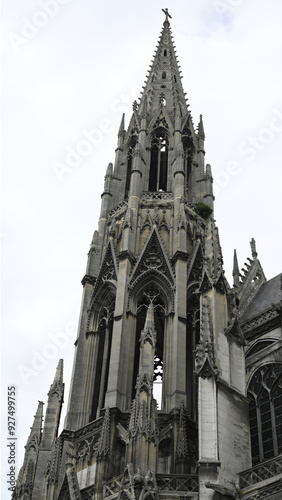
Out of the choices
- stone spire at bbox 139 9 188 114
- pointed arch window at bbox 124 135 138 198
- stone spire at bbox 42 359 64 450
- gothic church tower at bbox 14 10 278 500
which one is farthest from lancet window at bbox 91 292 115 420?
stone spire at bbox 139 9 188 114

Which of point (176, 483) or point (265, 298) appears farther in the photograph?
point (265, 298)

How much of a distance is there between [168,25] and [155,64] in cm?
649

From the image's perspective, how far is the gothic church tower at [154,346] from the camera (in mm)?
19906

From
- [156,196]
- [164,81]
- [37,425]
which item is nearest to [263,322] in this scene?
[156,196]

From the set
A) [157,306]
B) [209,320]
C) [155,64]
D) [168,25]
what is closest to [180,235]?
[157,306]

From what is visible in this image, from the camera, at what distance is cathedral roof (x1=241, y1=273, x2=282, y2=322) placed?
2977 centimetres

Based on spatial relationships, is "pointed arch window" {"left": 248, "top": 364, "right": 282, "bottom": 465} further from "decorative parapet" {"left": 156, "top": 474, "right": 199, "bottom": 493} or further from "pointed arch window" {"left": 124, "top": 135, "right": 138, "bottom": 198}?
"pointed arch window" {"left": 124, "top": 135, "right": 138, "bottom": 198}

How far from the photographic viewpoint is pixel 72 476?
76.1 ft

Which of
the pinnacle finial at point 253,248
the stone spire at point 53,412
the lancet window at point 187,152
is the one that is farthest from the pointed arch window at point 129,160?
the stone spire at point 53,412

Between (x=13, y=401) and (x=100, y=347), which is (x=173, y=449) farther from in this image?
(x=13, y=401)

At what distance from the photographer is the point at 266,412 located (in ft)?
79.7

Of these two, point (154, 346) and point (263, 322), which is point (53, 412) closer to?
point (154, 346)

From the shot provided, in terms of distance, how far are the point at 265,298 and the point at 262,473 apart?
44.6 feet

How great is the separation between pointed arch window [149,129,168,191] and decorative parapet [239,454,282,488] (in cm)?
1645
